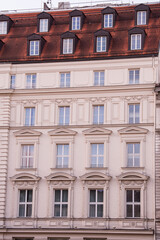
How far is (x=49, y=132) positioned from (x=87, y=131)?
343 cm

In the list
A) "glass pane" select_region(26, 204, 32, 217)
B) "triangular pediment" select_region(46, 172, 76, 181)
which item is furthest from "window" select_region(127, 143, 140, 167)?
"glass pane" select_region(26, 204, 32, 217)

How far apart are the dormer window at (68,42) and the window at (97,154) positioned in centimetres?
922

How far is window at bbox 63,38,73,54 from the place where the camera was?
52625 mm

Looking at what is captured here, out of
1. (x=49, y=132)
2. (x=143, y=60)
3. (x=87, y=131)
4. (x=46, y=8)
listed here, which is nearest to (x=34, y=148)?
(x=49, y=132)

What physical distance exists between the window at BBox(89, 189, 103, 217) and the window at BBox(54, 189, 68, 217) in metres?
2.17

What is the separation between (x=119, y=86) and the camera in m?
49.7

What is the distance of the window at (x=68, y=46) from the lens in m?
52.6

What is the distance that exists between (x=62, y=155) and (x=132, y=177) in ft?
21.7

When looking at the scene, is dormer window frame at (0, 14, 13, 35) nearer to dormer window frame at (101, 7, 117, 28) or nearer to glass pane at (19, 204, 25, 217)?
dormer window frame at (101, 7, 117, 28)

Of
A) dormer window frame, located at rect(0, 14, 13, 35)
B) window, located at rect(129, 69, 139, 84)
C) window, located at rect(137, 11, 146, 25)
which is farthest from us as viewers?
dormer window frame, located at rect(0, 14, 13, 35)

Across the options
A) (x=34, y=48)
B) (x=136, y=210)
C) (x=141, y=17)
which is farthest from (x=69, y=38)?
(x=136, y=210)

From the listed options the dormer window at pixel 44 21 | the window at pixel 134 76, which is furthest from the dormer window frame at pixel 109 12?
Answer: the window at pixel 134 76

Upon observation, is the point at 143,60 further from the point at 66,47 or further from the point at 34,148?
the point at 34,148

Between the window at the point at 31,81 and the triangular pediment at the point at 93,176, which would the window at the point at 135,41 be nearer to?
the window at the point at 31,81
